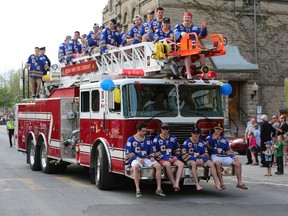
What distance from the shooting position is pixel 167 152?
35.0ft

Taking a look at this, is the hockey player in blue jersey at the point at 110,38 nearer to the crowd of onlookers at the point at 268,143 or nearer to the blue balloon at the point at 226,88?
the blue balloon at the point at 226,88

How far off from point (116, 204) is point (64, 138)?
453 cm

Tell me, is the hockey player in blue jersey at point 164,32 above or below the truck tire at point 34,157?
above

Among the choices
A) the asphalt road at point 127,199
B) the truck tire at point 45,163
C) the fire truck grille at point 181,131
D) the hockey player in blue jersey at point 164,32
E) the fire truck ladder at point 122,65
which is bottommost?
the asphalt road at point 127,199

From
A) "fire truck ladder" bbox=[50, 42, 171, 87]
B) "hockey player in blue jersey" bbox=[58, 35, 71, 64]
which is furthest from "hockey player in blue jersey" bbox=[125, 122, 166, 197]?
"hockey player in blue jersey" bbox=[58, 35, 71, 64]

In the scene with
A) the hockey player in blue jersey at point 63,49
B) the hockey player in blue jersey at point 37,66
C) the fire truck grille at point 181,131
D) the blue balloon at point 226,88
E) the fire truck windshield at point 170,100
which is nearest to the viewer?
the fire truck windshield at point 170,100

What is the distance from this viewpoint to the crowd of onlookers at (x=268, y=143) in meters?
15.1

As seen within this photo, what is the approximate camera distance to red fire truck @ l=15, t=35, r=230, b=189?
35.6ft

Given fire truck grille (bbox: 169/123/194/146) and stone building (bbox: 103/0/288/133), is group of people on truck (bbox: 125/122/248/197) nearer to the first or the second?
fire truck grille (bbox: 169/123/194/146)

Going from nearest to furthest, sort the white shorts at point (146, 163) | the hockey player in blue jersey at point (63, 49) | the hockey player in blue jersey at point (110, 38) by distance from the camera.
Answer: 1. the white shorts at point (146, 163)
2. the hockey player in blue jersey at point (110, 38)
3. the hockey player in blue jersey at point (63, 49)

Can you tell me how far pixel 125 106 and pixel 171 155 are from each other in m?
1.36

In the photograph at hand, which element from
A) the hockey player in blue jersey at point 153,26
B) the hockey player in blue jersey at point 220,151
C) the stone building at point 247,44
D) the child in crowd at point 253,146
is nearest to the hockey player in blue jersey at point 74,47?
the hockey player in blue jersey at point 153,26

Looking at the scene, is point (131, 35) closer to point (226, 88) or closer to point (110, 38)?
point (110, 38)

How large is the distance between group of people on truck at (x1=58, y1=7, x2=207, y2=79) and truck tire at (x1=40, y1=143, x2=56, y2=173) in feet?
9.40
